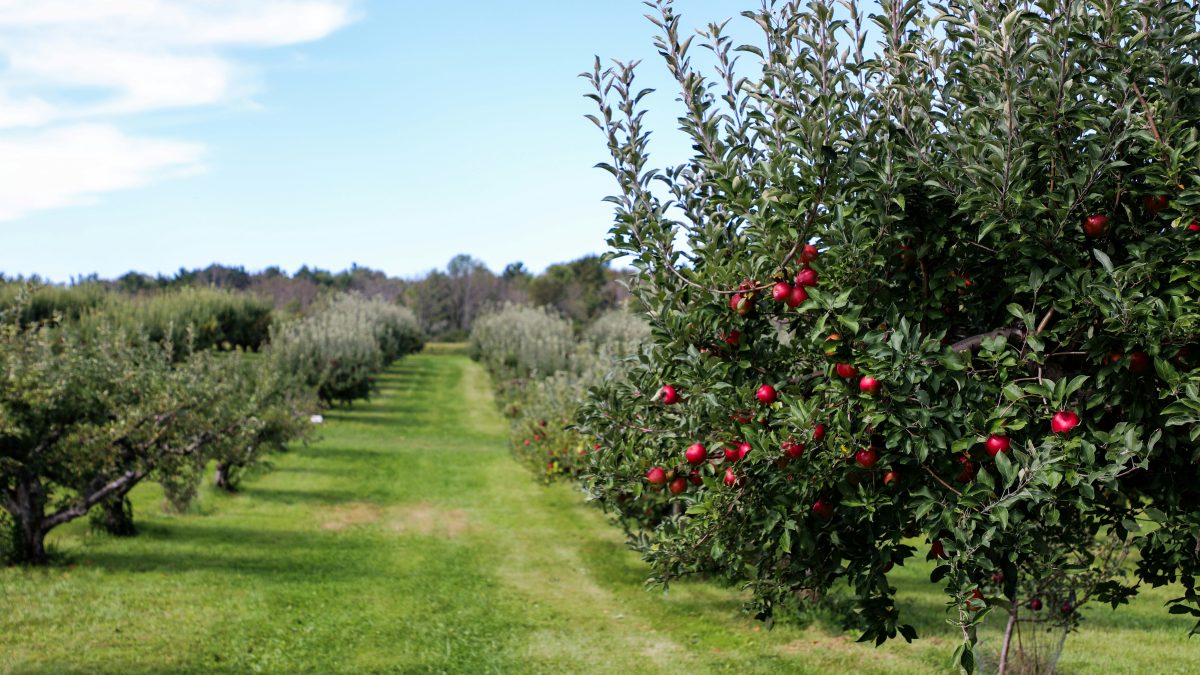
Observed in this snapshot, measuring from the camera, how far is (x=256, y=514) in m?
17.9

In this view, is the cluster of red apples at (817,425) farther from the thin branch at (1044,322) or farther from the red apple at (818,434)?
the thin branch at (1044,322)

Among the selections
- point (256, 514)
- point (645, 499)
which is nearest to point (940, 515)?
point (645, 499)

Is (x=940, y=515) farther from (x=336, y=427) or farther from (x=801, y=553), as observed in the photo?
(x=336, y=427)

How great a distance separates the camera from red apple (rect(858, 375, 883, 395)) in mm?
3941

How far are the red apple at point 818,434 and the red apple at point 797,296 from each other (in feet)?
1.77

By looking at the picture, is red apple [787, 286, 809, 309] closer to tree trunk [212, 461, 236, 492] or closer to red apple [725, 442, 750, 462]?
red apple [725, 442, 750, 462]

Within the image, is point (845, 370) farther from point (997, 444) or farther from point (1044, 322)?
point (1044, 322)

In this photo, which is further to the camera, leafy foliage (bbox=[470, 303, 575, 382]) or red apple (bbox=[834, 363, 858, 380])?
leafy foliage (bbox=[470, 303, 575, 382])

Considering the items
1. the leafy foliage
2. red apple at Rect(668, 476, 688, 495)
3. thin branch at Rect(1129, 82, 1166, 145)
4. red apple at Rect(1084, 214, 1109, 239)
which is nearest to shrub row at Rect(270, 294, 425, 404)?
the leafy foliage

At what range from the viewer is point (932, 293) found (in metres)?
4.67

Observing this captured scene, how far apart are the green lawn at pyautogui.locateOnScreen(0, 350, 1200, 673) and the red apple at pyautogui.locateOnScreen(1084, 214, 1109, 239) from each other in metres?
6.37

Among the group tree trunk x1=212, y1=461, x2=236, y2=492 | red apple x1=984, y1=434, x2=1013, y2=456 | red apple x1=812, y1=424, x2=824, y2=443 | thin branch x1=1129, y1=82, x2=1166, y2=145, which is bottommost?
tree trunk x1=212, y1=461, x2=236, y2=492

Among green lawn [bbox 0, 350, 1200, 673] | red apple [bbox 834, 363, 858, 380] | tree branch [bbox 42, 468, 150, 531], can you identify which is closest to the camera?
red apple [bbox 834, 363, 858, 380]

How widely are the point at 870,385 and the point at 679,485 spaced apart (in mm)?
1396
